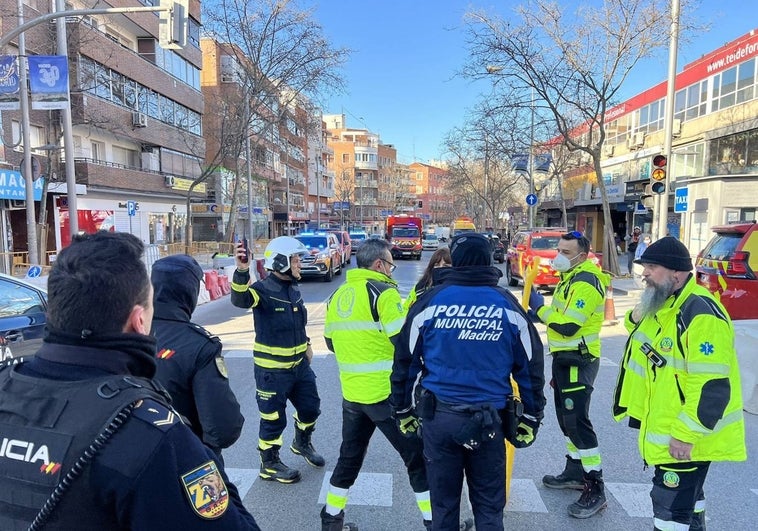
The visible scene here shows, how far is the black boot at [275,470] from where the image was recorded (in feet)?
13.3

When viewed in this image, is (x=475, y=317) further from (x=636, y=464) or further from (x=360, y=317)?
(x=636, y=464)

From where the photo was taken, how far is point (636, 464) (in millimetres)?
4344

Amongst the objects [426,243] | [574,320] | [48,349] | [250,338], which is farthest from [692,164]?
[48,349]

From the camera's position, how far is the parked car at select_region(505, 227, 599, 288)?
13742mm

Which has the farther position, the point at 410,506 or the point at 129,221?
the point at 129,221

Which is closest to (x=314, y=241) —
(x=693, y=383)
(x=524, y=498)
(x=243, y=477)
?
(x=243, y=477)

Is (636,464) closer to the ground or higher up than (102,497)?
closer to the ground

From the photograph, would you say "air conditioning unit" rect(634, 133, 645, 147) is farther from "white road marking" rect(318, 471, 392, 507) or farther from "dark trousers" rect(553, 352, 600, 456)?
"white road marking" rect(318, 471, 392, 507)

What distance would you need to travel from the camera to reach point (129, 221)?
29.2 m

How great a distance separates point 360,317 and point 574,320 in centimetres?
152

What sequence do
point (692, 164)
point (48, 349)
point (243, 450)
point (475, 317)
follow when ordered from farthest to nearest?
point (692, 164)
point (243, 450)
point (475, 317)
point (48, 349)

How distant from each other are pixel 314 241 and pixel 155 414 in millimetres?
19077

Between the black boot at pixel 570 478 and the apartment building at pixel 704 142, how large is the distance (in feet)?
49.2

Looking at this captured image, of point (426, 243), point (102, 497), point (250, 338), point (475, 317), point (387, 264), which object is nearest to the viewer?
point (102, 497)
